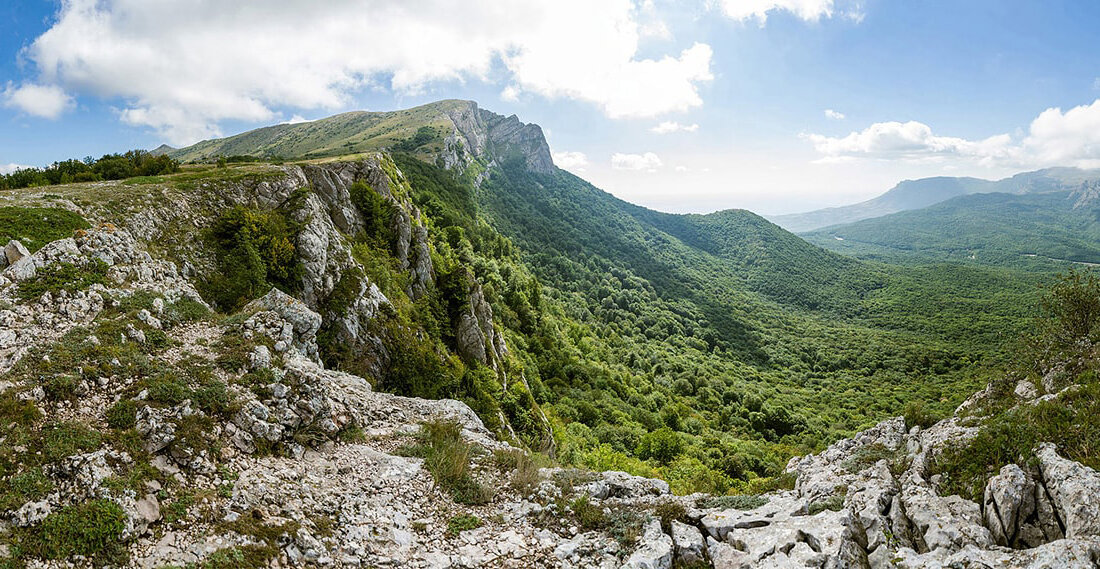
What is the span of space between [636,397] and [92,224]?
184 feet

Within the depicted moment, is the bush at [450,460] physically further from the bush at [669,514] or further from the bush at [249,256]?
the bush at [249,256]

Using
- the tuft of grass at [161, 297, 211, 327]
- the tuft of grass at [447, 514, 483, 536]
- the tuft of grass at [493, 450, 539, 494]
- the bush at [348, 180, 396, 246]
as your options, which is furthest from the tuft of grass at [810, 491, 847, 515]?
the bush at [348, 180, 396, 246]

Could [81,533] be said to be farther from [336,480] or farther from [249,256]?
[249,256]

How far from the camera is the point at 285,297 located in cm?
1772

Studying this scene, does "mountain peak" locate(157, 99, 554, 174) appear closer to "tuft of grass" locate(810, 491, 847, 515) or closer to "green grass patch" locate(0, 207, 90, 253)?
"green grass patch" locate(0, 207, 90, 253)

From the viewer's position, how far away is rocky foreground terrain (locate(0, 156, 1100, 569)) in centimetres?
Result: 808

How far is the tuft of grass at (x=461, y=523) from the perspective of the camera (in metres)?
10.8

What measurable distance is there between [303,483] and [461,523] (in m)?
4.23

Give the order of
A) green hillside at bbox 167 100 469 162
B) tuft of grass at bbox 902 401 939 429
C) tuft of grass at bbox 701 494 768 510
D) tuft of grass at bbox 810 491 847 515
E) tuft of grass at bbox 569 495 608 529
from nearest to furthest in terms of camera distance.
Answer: tuft of grass at bbox 810 491 847 515, tuft of grass at bbox 569 495 608 529, tuft of grass at bbox 701 494 768 510, tuft of grass at bbox 902 401 939 429, green hillside at bbox 167 100 469 162

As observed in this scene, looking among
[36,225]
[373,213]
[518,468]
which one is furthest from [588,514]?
[373,213]

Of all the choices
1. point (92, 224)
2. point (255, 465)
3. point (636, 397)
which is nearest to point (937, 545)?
point (255, 465)

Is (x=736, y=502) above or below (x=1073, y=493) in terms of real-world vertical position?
below

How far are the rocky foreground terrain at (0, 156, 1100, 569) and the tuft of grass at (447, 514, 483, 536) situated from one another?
5 cm

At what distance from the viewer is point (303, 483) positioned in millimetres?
10953
